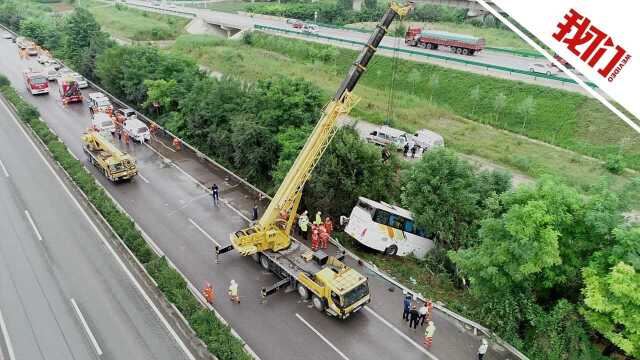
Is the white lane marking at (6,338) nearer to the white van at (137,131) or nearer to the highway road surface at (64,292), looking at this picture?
the highway road surface at (64,292)

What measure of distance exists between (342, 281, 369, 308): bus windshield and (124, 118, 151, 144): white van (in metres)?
27.3

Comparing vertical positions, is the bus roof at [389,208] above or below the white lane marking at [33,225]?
above

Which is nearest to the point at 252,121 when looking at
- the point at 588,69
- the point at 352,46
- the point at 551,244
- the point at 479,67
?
the point at 551,244

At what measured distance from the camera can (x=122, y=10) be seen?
107m

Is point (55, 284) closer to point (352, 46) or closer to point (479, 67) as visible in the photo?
point (479, 67)

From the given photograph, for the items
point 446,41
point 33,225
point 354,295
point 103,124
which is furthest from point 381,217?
point 446,41

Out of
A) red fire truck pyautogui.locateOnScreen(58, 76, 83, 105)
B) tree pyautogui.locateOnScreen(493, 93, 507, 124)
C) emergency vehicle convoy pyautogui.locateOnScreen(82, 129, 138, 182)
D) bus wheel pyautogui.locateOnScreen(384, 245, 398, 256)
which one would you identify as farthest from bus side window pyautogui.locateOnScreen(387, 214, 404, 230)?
red fire truck pyautogui.locateOnScreen(58, 76, 83, 105)

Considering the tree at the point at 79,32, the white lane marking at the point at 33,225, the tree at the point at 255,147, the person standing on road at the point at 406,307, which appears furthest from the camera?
the tree at the point at 79,32

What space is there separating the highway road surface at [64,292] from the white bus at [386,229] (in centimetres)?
1129

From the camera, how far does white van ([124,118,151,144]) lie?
1544 inches

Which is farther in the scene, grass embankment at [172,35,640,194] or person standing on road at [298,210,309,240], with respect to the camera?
grass embankment at [172,35,640,194]

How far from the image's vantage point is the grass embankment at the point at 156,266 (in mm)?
17516

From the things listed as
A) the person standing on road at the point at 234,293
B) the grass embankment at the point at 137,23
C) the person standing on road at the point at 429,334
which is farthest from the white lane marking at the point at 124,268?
the grass embankment at the point at 137,23

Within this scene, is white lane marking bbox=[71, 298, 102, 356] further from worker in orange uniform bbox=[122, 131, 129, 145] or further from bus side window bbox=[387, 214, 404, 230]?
worker in orange uniform bbox=[122, 131, 129, 145]
